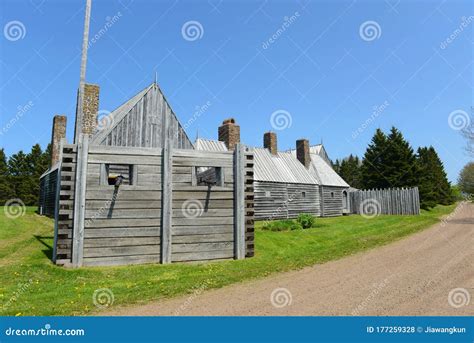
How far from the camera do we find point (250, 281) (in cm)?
766

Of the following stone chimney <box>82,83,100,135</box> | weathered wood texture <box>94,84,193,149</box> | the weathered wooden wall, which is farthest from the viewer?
stone chimney <box>82,83,100,135</box>

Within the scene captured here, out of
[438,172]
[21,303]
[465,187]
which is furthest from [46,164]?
[465,187]

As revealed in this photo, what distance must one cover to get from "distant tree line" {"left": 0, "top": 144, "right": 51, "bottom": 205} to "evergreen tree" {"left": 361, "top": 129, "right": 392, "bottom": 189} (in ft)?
155

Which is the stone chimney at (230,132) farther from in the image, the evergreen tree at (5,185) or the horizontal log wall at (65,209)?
the evergreen tree at (5,185)

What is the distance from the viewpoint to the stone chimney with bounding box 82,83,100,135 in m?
19.1

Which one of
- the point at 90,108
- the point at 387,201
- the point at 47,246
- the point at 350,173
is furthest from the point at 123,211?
the point at 350,173

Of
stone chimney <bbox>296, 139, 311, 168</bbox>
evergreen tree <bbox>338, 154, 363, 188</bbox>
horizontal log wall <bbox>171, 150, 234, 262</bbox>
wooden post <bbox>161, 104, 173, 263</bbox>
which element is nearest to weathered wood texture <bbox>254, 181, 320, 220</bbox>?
stone chimney <bbox>296, 139, 311, 168</bbox>

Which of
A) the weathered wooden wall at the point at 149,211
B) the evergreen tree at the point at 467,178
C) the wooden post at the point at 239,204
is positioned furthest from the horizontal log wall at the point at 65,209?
the evergreen tree at the point at 467,178

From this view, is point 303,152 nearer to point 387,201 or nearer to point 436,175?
point 387,201

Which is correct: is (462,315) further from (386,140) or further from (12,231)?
(386,140)

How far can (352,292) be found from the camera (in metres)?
6.49

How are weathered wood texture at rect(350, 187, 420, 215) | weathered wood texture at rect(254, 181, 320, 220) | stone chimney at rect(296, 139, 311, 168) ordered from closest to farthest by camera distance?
weathered wood texture at rect(254, 181, 320, 220)
weathered wood texture at rect(350, 187, 420, 215)
stone chimney at rect(296, 139, 311, 168)

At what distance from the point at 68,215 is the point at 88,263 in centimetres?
143

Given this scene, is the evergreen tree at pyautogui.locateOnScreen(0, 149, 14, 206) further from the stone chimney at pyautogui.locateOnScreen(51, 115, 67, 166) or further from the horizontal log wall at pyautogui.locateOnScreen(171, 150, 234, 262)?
the horizontal log wall at pyautogui.locateOnScreen(171, 150, 234, 262)
